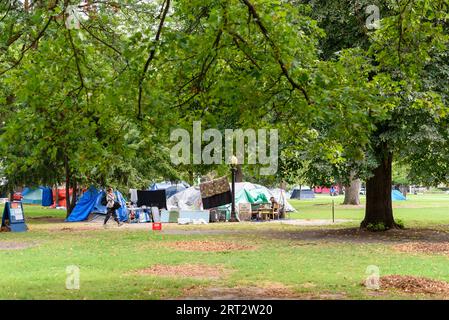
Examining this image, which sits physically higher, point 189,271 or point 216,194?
point 216,194

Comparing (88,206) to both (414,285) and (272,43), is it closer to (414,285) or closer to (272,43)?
(414,285)

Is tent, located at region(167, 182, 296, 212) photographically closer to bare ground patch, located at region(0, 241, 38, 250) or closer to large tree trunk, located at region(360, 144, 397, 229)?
large tree trunk, located at region(360, 144, 397, 229)

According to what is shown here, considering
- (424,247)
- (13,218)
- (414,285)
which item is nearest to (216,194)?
(13,218)

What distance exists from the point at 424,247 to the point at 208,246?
561 centimetres

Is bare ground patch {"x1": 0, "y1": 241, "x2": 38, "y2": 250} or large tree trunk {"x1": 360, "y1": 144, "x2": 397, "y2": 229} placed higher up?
large tree trunk {"x1": 360, "y1": 144, "x2": 397, "y2": 229}

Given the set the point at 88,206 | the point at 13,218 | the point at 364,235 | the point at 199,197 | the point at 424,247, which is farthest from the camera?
the point at 199,197

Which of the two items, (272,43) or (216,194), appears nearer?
(272,43)

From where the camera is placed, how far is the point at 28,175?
3222cm

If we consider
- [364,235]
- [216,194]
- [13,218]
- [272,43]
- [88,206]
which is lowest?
[364,235]

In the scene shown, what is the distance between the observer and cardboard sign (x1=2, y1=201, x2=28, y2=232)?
77.6 ft

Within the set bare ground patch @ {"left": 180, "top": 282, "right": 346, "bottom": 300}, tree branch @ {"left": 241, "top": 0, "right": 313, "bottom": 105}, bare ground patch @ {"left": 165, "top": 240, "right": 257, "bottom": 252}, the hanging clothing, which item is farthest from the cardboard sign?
tree branch @ {"left": 241, "top": 0, "right": 313, "bottom": 105}

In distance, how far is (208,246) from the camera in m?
17.4

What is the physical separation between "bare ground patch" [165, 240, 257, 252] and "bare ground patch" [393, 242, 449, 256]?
3829mm
